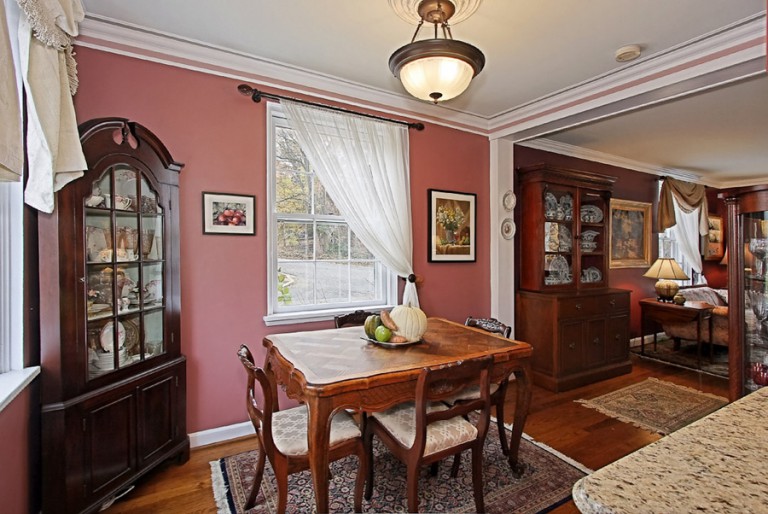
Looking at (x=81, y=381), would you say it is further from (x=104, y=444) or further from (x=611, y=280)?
(x=611, y=280)

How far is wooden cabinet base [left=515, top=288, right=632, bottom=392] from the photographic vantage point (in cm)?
363

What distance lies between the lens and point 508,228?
3.86m

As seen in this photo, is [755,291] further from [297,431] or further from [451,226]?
[297,431]

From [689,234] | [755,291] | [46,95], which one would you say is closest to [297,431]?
[46,95]

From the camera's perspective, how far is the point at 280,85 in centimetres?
275

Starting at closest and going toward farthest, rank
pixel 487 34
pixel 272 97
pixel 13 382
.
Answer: pixel 13 382
pixel 487 34
pixel 272 97

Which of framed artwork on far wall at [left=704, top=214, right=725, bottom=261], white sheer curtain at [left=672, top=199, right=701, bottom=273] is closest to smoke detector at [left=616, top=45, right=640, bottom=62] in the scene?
white sheer curtain at [left=672, top=199, right=701, bottom=273]

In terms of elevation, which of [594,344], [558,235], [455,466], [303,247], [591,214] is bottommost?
[455,466]

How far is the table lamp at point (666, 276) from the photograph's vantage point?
4840 mm

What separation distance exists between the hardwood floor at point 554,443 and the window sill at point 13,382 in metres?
0.84

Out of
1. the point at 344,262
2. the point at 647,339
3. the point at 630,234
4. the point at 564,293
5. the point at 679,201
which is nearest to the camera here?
the point at 344,262

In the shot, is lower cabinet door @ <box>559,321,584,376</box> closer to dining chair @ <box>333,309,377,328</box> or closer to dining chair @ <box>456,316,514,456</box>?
dining chair @ <box>456,316,514,456</box>

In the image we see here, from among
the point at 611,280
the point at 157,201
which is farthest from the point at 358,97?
the point at 611,280

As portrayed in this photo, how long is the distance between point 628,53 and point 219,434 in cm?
374
